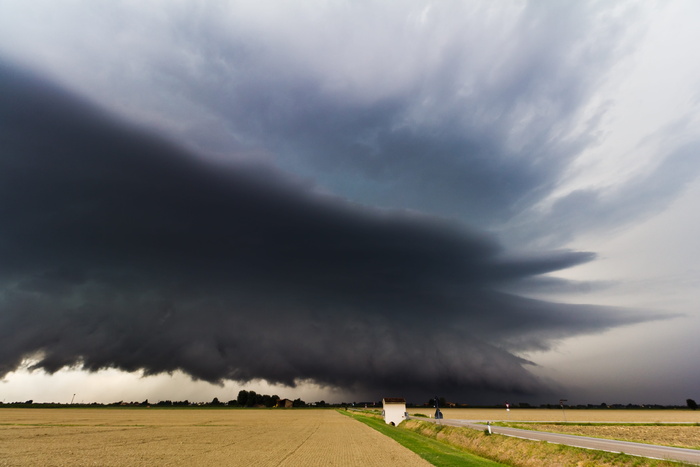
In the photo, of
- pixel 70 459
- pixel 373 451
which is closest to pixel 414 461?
pixel 373 451

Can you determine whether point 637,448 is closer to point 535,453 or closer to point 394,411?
point 535,453

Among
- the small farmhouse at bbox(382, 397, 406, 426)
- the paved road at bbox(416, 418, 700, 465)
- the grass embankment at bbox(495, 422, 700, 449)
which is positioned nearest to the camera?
the paved road at bbox(416, 418, 700, 465)

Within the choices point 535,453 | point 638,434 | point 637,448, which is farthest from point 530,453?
point 638,434

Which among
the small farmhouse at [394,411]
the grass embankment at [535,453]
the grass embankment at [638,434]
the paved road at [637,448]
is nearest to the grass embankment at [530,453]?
the grass embankment at [535,453]

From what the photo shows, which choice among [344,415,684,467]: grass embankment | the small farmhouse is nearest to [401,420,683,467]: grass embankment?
[344,415,684,467]: grass embankment

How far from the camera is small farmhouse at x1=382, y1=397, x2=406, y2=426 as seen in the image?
85.5 meters

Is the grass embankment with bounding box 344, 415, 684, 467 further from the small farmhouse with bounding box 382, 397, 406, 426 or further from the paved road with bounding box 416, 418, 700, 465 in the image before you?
the small farmhouse with bounding box 382, 397, 406, 426

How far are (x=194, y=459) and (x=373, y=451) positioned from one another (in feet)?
50.3

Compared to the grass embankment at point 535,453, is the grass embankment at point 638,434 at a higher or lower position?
lower

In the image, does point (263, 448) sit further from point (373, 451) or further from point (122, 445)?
point (122, 445)

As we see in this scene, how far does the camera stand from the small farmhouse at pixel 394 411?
85512 millimetres

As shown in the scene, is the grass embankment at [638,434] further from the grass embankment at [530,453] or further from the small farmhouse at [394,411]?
the small farmhouse at [394,411]

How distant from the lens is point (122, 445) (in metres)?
34.7

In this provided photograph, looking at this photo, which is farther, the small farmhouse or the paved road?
the small farmhouse
